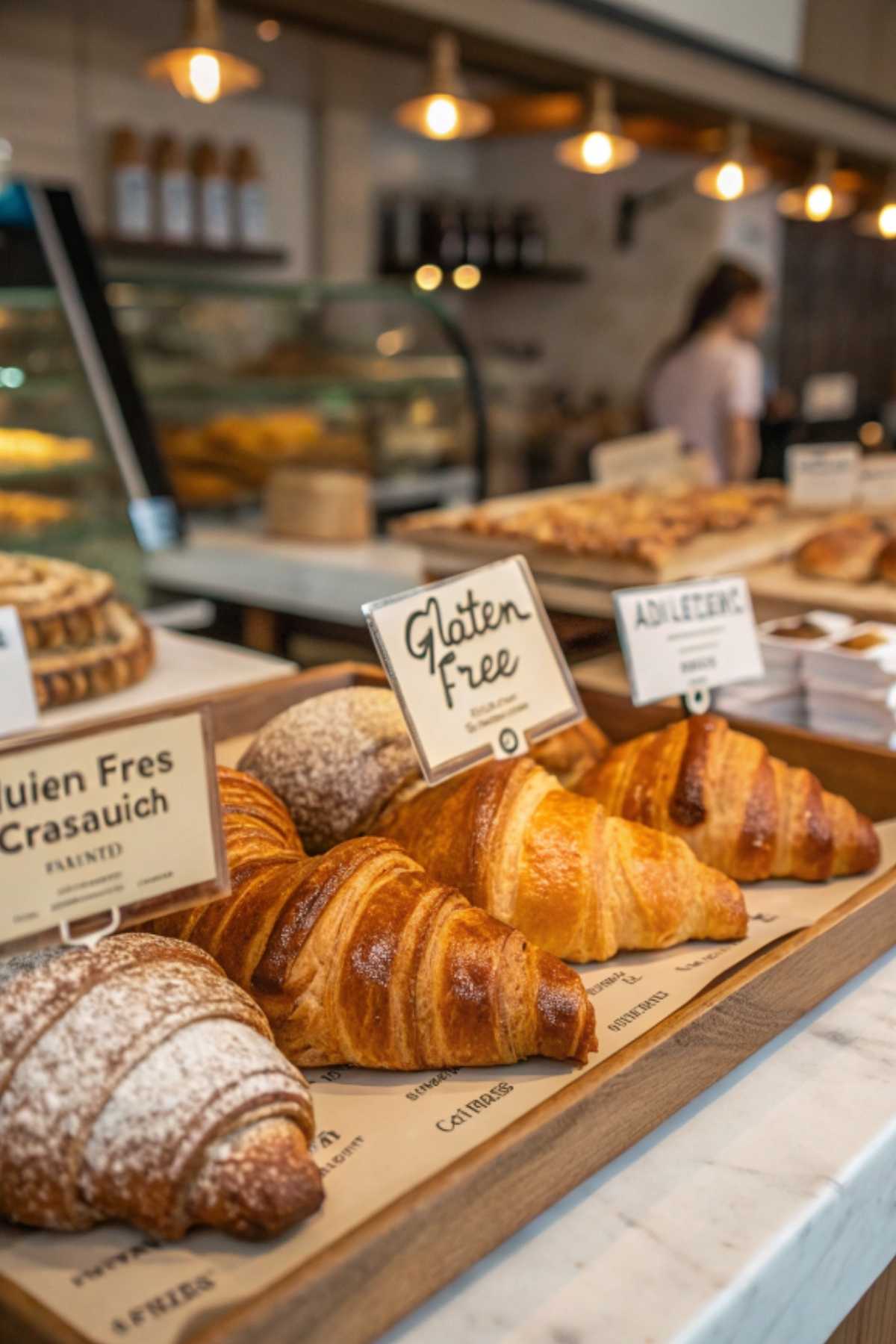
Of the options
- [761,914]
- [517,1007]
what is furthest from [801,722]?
[517,1007]

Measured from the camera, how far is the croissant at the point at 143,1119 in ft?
2.28

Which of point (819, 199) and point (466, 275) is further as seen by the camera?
point (466, 275)

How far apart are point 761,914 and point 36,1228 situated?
0.73m

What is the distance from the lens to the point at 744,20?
4387 mm

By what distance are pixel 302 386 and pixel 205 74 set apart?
122cm

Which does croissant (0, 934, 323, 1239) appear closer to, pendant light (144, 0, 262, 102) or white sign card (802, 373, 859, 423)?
pendant light (144, 0, 262, 102)

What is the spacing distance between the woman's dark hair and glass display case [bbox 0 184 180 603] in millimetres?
2667

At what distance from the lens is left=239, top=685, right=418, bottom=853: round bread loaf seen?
122 cm

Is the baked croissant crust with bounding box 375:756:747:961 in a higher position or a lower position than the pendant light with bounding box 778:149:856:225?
lower

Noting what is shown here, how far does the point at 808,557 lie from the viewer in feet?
8.07

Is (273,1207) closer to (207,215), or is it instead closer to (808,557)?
(808,557)

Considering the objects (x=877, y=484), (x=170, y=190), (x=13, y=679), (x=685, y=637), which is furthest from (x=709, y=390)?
(x=13, y=679)

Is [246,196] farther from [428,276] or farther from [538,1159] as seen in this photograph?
[538,1159]

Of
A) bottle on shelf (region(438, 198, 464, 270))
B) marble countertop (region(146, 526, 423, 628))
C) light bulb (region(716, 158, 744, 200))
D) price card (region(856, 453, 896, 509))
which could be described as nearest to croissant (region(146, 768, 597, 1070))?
marble countertop (region(146, 526, 423, 628))
